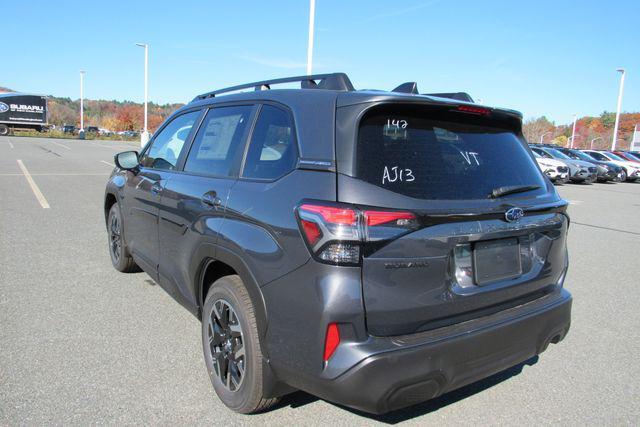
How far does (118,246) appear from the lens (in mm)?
5082

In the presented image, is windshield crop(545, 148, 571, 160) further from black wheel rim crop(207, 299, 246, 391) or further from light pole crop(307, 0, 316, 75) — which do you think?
black wheel rim crop(207, 299, 246, 391)

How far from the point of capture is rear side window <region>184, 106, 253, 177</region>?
2924 mm

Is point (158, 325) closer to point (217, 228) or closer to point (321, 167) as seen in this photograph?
point (217, 228)

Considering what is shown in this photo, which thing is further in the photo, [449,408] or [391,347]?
[449,408]

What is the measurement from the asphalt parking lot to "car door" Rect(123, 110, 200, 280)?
1.72ft

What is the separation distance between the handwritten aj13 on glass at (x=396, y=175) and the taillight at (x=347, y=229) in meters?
0.18

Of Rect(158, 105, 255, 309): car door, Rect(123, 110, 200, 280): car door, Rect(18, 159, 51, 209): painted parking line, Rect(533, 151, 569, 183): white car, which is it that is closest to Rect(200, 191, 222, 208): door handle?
Rect(158, 105, 255, 309): car door

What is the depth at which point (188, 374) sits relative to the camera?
3.06 metres

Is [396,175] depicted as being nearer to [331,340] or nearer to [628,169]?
[331,340]

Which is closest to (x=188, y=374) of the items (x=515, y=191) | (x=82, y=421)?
(x=82, y=421)

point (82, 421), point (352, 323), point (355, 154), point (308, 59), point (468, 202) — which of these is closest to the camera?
point (352, 323)

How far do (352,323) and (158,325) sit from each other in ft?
7.56

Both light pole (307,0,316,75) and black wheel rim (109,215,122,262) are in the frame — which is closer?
black wheel rim (109,215,122,262)

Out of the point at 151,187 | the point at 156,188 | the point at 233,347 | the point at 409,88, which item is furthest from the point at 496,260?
the point at 151,187
